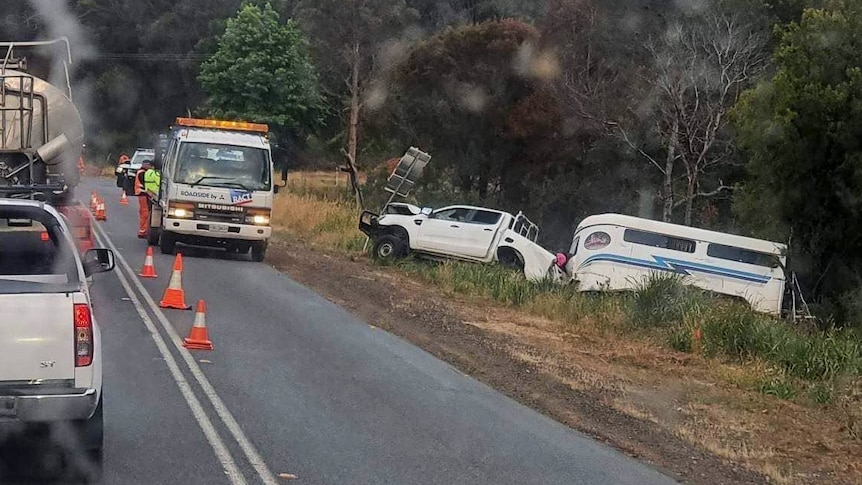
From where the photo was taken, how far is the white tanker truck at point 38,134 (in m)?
15.2

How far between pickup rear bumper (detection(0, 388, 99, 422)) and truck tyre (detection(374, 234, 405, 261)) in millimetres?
18894

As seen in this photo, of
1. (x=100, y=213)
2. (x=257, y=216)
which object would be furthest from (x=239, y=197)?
(x=100, y=213)

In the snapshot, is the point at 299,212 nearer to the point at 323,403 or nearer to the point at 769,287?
the point at 769,287

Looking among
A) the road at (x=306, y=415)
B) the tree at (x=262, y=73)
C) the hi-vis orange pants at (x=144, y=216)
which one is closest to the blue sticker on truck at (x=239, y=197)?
the hi-vis orange pants at (x=144, y=216)

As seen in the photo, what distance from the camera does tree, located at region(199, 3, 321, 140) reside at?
2031 inches

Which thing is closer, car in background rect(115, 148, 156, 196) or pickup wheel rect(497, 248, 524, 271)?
pickup wheel rect(497, 248, 524, 271)

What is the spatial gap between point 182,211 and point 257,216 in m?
1.39

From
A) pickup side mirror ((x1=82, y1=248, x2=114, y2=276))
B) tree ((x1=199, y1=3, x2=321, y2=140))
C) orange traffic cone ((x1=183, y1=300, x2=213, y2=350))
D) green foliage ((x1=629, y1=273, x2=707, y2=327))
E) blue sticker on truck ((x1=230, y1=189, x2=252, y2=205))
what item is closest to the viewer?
pickup side mirror ((x1=82, y1=248, x2=114, y2=276))

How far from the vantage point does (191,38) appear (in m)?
61.0

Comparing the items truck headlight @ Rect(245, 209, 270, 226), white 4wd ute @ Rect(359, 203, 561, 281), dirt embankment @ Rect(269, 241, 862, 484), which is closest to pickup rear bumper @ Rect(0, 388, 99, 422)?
dirt embankment @ Rect(269, 241, 862, 484)

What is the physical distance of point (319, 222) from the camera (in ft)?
104

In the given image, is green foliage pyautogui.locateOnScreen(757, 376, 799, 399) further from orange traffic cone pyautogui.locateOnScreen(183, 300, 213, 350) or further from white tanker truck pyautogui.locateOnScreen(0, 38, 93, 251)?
white tanker truck pyautogui.locateOnScreen(0, 38, 93, 251)

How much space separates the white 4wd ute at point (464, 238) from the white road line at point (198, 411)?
11.3m

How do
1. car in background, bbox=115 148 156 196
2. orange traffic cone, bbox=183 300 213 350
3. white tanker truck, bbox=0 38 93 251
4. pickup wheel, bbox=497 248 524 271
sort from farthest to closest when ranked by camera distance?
car in background, bbox=115 148 156 196, pickup wheel, bbox=497 248 524 271, white tanker truck, bbox=0 38 93 251, orange traffic cone, bbox=183 300 213 350
